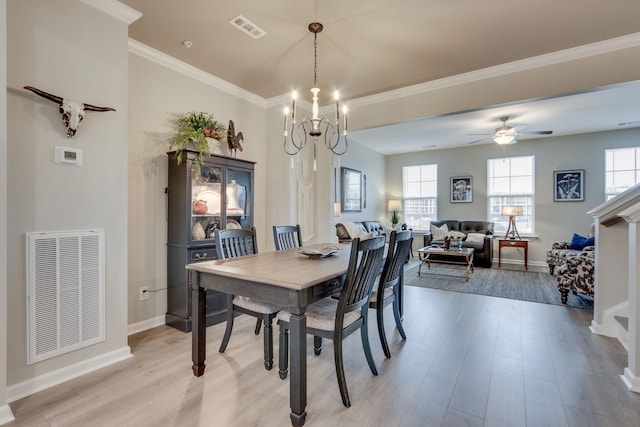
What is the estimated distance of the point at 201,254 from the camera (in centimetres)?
306

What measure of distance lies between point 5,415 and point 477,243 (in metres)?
6.84

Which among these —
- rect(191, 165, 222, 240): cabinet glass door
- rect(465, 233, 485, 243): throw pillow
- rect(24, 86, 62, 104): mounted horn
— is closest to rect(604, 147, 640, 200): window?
rect(465, 233, 485, 243): throw pillow

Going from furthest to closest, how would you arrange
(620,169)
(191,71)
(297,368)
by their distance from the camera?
(620,169)
(191,71)
(297,368)

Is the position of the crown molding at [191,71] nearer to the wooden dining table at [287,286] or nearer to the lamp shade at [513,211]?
the wooden dining table at [287,286]

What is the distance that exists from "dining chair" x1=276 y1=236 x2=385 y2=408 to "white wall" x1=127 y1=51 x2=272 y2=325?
1720mm

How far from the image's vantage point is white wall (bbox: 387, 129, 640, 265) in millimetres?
6000

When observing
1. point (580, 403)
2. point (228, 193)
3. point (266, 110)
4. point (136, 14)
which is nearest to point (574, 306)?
point (580, 403)

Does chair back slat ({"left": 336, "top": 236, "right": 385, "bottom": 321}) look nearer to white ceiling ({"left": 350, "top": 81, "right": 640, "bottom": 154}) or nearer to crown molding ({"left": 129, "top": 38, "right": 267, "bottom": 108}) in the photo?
white ceiling ({"left": 350, "top": 81, "right": 640, "bottom": 154})

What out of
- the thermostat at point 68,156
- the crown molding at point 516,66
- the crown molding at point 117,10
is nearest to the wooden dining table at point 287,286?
the thermostat at point 68,156

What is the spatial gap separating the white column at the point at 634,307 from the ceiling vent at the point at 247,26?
315 cm

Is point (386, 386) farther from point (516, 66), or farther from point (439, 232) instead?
point (439, 232)

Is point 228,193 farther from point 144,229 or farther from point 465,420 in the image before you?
point 465,420

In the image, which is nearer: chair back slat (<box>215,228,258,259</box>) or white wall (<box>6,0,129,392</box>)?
white wall (<box>6,0,129,392</box>)

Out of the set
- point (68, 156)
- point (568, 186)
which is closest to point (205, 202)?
point (68, 156)
